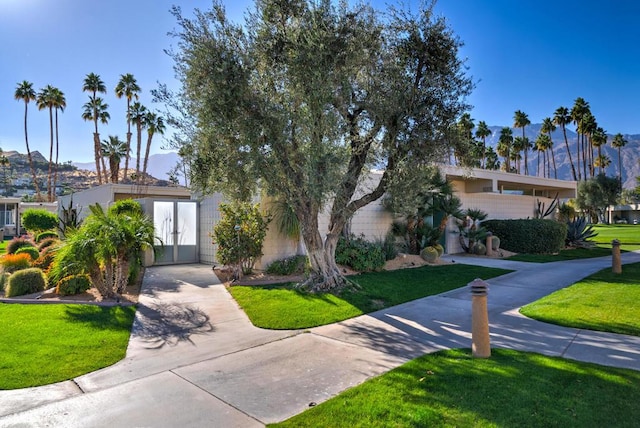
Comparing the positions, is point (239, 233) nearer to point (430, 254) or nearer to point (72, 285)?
point (72, 285)

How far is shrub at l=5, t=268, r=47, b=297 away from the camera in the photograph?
8695mm

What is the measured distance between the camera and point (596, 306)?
7.35m

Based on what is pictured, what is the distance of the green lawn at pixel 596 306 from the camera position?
622 cm

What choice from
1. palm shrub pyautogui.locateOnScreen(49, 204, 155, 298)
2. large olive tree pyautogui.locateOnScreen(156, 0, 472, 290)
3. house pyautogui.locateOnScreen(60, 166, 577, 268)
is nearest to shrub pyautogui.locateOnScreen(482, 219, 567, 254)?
house pyautogui.locateOnScreen(60, 166, 577, 268)

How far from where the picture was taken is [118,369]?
4.75 meters

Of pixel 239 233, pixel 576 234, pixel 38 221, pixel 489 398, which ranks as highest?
pixel 38 221

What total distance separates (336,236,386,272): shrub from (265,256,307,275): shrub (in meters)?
1.08

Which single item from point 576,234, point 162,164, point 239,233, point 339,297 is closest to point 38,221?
point 239,233

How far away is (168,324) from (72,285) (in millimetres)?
3253

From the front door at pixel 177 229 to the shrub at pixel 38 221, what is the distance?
14624 millimetres

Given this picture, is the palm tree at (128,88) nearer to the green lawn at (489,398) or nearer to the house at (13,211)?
the house at (13,211)

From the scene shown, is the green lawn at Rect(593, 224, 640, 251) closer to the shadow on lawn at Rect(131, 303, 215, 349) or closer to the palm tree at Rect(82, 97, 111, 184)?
the shadow on lawn at Rect(131, 303, 215, 349)

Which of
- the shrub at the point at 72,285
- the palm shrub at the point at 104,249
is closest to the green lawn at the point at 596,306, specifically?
the palm shrub at the point at 104,249

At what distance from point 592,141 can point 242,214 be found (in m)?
59.5
